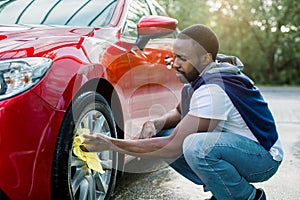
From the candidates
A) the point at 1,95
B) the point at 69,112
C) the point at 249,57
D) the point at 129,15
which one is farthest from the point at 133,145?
the point at 249,57

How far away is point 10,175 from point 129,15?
1.81m

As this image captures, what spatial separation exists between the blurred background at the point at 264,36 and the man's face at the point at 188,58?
44.0 feet

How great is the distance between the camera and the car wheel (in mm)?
2359

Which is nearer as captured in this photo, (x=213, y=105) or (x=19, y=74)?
(x=19, y=74)

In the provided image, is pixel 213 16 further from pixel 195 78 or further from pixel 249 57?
pixel 195 78

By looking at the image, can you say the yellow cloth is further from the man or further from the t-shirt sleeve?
the t-shirt sleeve

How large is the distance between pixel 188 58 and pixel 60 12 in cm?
127

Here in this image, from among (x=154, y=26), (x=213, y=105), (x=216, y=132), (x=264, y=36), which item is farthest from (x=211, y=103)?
(x=264, y=36)

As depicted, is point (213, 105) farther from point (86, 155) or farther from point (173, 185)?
point (173, 185)

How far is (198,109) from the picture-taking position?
96.3 inches

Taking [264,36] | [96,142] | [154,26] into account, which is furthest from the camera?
[264,36]

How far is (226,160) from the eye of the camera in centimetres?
256

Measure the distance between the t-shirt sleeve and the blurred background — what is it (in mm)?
13534

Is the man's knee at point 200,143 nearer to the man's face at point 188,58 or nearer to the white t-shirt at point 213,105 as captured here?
the white t-shirt at point 213,105
